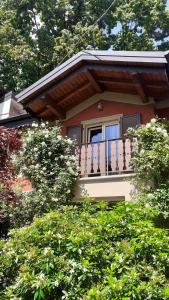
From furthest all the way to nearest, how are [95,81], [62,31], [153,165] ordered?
1. [62,31]
2. [95,81]
3. [153,165]

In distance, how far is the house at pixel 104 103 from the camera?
948 cm

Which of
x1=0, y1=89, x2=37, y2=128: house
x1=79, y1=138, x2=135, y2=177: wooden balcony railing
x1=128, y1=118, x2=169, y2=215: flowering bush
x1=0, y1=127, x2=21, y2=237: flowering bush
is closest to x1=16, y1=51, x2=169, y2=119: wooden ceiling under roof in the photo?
x1=0, y1=89, x2=37, y2=128: house

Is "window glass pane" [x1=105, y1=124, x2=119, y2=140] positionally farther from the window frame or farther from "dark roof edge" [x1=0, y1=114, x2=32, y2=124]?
"dark roof edge" [x1=0, y1=114, x2=32, y2=124]

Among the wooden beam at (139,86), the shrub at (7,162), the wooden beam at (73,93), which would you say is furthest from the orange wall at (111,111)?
the shrub at (7,162)

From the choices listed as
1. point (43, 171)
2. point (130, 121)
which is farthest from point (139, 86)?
point (43, 171)

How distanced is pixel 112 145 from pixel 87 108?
2661mm

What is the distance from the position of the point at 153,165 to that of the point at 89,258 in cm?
385

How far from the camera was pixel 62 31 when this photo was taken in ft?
81.4

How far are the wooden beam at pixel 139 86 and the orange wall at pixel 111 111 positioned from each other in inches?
10.9

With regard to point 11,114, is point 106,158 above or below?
below

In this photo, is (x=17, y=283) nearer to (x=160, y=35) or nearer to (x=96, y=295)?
(x=96, y=295)

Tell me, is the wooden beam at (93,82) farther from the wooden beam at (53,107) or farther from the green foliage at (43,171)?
the green foliage at (43,171)

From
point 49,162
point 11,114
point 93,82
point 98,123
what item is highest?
point 11,114

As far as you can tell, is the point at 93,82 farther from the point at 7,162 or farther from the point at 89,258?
the point at 89,258
